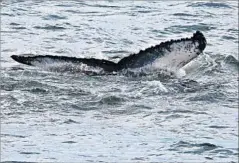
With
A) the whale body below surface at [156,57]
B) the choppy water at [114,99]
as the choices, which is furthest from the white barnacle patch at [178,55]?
the choppy water at [114,99]

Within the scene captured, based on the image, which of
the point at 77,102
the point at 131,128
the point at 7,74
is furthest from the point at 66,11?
the point at 131,128

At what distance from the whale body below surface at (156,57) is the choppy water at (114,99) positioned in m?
0.27

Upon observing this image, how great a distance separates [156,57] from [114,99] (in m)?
0.95

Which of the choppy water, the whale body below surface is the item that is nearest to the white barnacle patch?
the whale body below surface

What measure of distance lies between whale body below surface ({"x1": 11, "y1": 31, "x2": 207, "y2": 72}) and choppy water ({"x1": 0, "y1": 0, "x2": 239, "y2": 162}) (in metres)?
0.27

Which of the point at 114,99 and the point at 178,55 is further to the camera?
the point at 178,55

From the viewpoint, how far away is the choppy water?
10.5 meters

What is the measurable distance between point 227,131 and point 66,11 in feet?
34.1

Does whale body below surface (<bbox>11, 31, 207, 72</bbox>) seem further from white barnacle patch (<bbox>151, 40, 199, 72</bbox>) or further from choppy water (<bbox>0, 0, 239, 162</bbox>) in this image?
choppy water (<bbox>0, 0, 239, 162</bbox>)

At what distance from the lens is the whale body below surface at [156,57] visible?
13188 mm

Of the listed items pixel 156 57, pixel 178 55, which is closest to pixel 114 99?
pixel 156 57

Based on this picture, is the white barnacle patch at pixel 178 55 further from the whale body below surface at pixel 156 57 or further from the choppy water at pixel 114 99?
the choppy water at pixel 114 99

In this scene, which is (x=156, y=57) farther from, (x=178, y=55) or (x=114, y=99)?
(x=114, y=99)

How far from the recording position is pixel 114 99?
1282 cm
